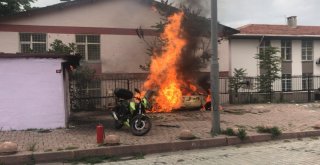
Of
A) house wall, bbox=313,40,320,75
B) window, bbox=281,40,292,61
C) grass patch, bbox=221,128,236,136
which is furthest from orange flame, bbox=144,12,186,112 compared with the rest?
A: house wall, bbox=313,40,320,75

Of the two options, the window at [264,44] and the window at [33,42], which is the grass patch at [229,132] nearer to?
the window at [33,42]

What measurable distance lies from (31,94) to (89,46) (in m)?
11.1

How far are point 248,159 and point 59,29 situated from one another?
50.9ft

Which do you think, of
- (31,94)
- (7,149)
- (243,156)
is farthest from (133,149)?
(31,94)

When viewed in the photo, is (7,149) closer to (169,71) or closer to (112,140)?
(112,140)

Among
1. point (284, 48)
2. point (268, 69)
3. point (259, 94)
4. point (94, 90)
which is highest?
point (284, 48)

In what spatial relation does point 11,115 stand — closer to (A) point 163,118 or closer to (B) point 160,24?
(A) point 163,118

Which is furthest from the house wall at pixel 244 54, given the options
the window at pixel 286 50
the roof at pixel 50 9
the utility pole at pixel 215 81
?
the utility pole at pixel 215 81

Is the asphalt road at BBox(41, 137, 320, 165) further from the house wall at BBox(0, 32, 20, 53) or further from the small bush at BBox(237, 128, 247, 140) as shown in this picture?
the house wall at BBox(0, 32, 20, 53)

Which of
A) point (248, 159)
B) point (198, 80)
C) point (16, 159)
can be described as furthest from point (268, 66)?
point (16, 159)

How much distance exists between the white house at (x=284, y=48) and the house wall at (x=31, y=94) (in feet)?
60.4

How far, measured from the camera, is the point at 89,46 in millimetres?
22781

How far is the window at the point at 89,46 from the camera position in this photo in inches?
887

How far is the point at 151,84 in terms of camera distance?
62.2 ft
